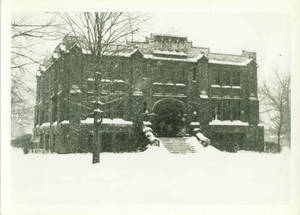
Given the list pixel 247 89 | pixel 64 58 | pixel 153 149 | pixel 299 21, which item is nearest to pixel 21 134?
pixel 64 58

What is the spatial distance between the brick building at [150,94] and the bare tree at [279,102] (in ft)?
1.44

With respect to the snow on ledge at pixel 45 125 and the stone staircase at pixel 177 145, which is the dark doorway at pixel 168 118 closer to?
the stone staircase at pixel 177 145

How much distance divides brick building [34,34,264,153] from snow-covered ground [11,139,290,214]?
1.77ft

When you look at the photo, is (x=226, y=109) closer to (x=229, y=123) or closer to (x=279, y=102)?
(x=229, y=123)

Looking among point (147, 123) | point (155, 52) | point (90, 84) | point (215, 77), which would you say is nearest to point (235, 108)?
point (215, 77)

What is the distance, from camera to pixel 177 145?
9.05 metres

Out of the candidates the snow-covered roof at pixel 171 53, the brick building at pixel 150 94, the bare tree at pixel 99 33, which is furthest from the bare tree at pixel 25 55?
the snow-covered roof at pixel 171 53

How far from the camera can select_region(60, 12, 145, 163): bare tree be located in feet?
26.3

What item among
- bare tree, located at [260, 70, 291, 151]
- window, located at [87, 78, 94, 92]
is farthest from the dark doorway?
bare tree, located at [260, 70, 291, 151]

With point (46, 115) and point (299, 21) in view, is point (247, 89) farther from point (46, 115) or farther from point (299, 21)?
point (46, 115)

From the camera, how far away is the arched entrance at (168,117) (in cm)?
936

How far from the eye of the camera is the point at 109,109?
903 centimetres

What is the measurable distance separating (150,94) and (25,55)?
9.23ft

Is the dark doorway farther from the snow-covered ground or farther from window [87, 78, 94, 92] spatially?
window [87, 78, 94, 92]
